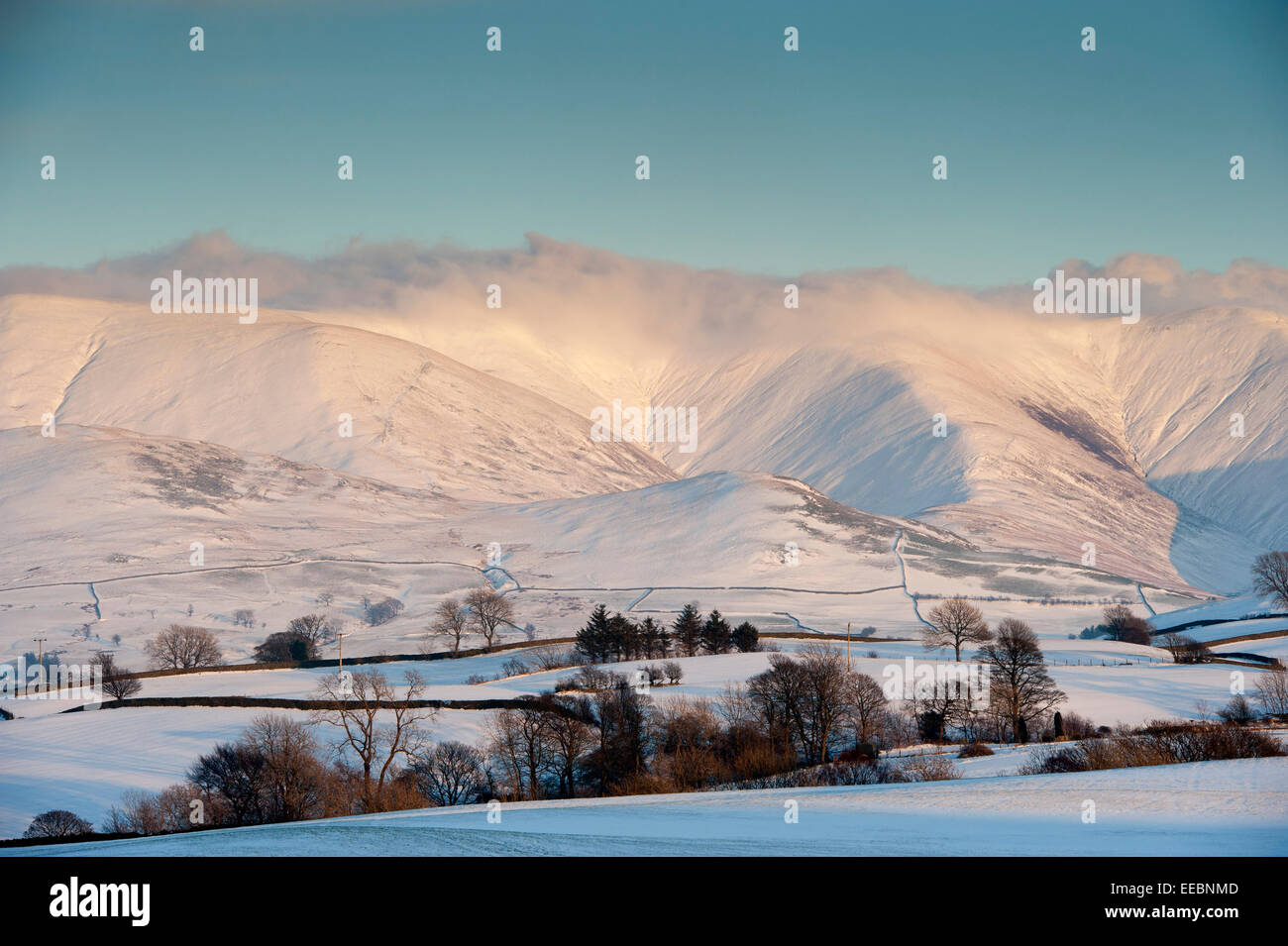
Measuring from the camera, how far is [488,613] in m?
128

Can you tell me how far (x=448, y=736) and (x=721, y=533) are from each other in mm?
120182

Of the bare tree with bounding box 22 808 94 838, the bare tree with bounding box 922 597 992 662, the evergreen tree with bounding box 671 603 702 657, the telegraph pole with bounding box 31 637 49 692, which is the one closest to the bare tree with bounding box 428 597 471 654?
the evergreen tree with bounding box 671 603 702 657

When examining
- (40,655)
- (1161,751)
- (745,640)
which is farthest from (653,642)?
(40,655)

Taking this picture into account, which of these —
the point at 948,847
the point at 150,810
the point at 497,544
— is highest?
the point at 497,544

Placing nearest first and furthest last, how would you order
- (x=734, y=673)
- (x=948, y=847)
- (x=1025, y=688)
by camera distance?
(x=948, y=847) → (x=1025, y=688) → (x=734, y=673)

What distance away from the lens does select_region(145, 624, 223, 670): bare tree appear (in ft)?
372

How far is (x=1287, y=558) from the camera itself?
134500mm

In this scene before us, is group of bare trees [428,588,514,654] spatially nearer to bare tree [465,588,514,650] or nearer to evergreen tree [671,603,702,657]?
bare tree [465,588,514,650]

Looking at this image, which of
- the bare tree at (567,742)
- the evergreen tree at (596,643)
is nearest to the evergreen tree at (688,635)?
the evergreen tree at (596,643)

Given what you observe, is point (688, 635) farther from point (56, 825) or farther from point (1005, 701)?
point (56, 825)

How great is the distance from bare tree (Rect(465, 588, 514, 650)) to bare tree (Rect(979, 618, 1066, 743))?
2354 inches
